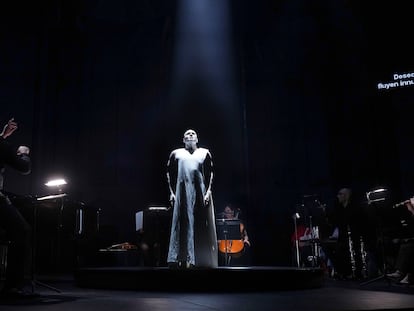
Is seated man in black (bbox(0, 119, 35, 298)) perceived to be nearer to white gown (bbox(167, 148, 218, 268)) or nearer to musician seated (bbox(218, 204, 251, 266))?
white gown (bbox(167, 148, 218, 268))

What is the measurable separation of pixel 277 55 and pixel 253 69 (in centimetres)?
76

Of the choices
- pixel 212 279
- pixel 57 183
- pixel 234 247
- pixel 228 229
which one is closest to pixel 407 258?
pixel 212 279

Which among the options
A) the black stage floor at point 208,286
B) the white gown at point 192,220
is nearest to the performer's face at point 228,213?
the white gown at point 192,220

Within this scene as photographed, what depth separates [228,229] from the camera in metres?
Result: 8.24

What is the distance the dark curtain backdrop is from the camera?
8992mm

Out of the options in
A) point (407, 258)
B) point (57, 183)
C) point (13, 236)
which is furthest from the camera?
point (57, 183)

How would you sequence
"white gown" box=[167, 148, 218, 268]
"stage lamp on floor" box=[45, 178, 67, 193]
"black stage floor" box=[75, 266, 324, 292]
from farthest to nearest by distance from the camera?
1. "stage lamp on floor" box=[45, 178, 67, 193]
2. "white gown" box=[167, 148, 218, 268]
3. "black stage floor" box=[75, 266, 324, 292]

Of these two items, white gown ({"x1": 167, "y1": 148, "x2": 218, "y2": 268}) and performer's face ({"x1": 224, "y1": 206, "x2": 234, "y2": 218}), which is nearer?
white gown ({"x1": 167, "y1": 148, "x2": 218, "y2": 268})

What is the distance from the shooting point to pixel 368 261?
678cm

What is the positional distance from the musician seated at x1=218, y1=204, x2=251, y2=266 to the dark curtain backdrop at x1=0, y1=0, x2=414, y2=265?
356 mm

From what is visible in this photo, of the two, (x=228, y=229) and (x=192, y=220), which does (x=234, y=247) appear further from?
(x=192, y=220)

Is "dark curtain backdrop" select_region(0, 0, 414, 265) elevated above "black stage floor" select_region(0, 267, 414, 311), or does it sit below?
above

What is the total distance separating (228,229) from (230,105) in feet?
10.9

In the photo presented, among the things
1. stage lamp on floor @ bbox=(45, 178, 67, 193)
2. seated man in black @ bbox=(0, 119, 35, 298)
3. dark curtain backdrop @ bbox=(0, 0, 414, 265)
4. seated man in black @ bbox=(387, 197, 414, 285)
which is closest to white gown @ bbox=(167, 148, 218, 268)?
seated man in black @ bbox=(0, 119, 35, 298)
